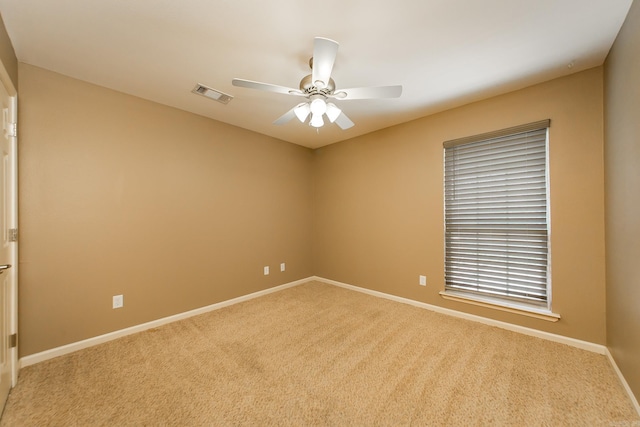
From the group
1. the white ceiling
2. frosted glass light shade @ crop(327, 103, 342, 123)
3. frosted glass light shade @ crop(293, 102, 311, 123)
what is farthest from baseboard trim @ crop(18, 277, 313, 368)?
frosted glass light shade @ crop(327, 103, 342, 123)

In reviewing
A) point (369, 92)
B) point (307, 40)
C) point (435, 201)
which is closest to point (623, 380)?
point (435, 201)

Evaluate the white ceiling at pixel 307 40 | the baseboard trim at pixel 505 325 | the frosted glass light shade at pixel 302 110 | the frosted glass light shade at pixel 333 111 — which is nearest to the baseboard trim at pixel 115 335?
the baseboard trim at pixel 505 325

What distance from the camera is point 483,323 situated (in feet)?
8.96

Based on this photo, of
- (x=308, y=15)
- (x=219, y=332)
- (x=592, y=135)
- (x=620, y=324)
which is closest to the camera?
(x=308, y=15)

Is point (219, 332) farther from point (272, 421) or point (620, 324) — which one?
point (620, 324)

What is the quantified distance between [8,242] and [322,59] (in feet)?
8.16

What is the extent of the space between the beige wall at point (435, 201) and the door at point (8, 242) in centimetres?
343

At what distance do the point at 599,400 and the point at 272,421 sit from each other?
2036 millimetres

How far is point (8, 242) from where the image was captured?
5.93 feet

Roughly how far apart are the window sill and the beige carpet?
0.72 ft

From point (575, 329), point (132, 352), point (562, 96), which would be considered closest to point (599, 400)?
point (575, 329)

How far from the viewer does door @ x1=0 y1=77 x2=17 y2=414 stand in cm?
→ 167

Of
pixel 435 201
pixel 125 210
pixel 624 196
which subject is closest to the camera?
pixel 624 196

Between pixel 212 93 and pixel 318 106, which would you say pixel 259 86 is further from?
pixel 212 93
